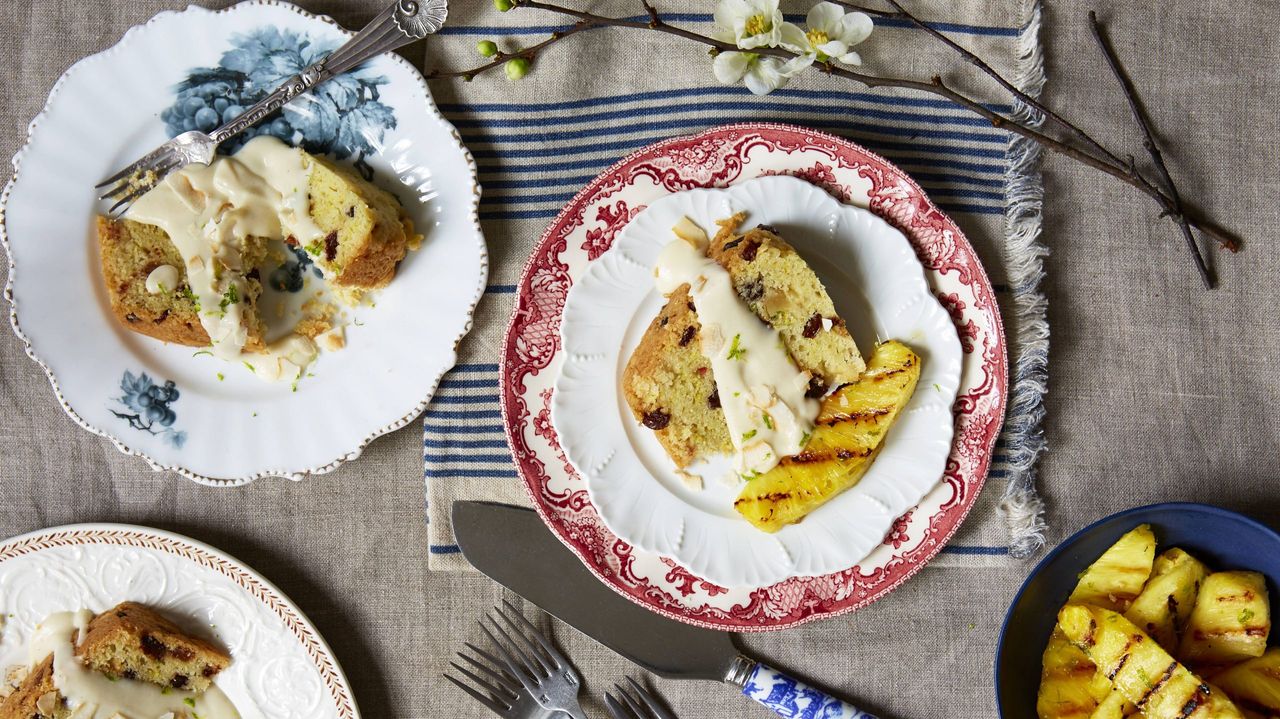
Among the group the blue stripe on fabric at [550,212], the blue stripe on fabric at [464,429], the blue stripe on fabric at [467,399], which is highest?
the blue stripe on fabric at [550,212]

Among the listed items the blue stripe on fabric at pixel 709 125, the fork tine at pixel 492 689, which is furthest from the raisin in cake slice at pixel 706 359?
the fork tine at pixel 492 689

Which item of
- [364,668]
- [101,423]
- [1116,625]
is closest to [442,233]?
[101,423]

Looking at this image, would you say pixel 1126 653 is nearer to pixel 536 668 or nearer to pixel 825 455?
pixel 825 455

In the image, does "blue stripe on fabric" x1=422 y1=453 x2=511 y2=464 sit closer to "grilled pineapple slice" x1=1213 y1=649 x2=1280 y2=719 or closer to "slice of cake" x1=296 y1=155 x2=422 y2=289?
"slice of cake" x1=296 y1=155 x2=422 y2=289

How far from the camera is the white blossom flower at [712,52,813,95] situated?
2.63 m

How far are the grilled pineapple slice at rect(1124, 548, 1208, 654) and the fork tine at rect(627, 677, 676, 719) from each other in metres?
1.44

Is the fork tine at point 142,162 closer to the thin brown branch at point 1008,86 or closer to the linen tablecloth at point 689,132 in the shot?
the linen tablecloth at point 689,132

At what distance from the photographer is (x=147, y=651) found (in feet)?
9.38

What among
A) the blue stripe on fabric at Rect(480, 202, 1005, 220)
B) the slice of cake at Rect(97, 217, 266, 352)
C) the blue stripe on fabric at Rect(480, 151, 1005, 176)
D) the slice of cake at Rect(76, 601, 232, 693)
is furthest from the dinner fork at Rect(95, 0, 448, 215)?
the slice of cake at Rect(76, 601, 232, 693)

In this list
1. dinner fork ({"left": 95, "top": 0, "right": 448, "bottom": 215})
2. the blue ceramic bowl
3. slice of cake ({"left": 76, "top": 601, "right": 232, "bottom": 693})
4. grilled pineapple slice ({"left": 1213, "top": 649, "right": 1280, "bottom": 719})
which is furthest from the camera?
slice of cake ({"left": 76, "top": 601, "right": 232, "bottom": 693})

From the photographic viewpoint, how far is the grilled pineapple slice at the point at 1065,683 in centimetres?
253

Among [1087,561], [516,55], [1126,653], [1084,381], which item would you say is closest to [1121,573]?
[1087,561]

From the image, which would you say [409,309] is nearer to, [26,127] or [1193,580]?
[26,127]

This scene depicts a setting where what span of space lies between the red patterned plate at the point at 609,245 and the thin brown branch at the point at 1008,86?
43cm
